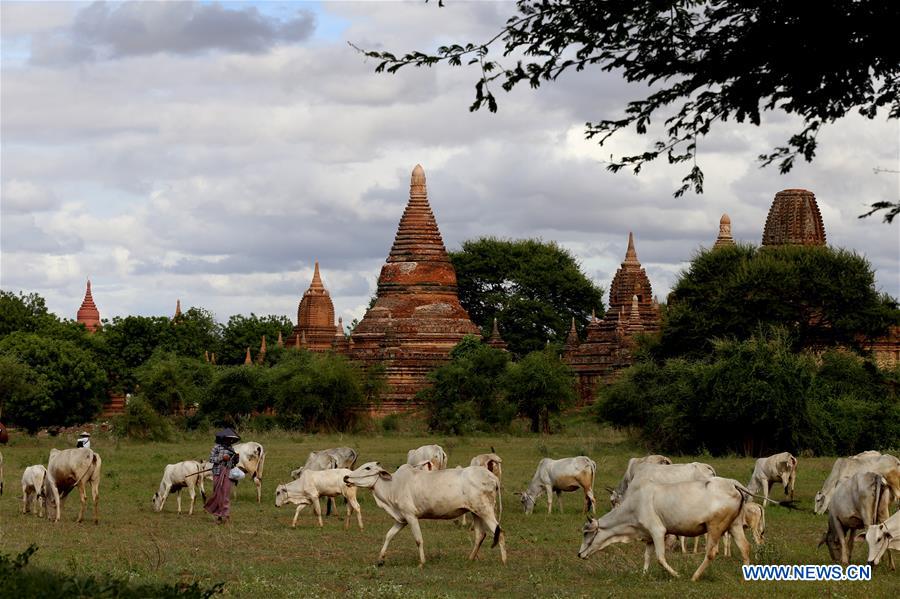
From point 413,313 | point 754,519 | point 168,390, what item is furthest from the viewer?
point 413,313

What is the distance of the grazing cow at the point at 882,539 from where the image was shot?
42.4ft

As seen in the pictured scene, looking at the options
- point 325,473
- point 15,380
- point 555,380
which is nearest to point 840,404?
point 555,380

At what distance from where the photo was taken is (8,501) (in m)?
22.0

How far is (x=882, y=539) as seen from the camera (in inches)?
511

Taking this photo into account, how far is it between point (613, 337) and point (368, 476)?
48.1 m

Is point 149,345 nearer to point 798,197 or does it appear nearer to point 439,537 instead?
point 798,197

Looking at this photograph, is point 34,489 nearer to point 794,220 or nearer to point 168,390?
point 168,390

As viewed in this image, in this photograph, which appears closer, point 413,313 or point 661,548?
point 661,548

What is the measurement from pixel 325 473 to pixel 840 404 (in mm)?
18431

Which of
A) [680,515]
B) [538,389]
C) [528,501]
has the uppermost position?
[538,389]

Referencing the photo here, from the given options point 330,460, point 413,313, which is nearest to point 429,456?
point 330,460

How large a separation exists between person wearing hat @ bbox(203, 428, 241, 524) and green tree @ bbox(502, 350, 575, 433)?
95.4ft

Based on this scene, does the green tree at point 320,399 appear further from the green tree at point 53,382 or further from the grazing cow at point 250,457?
the grazing cow at point 250,457

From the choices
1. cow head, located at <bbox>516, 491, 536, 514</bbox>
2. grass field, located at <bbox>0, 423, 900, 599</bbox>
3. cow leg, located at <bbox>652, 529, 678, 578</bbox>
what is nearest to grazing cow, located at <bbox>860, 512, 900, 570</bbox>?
grass field, located at <bbox>0, 423, 900, 599</bbox>
